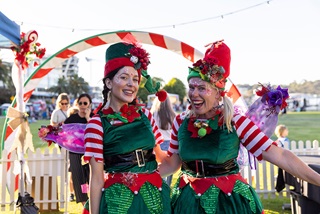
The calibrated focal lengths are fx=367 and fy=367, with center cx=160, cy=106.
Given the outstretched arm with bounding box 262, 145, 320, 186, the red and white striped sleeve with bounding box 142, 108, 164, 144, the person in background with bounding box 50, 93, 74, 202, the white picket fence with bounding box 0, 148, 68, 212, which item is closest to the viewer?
the outstretched arm with bounding box 262, 145, 320, 186

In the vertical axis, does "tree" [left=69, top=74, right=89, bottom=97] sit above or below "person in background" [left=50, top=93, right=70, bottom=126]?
above

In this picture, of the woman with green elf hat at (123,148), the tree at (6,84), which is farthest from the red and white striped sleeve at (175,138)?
the tree at (6,84)

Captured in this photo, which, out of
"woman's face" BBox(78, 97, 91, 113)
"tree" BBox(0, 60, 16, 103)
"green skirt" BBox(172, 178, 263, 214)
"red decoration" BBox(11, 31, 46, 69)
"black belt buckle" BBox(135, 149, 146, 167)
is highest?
"tree" BBox(0, 60, 16, 103)

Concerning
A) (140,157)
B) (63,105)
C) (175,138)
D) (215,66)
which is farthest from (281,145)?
(140,157)

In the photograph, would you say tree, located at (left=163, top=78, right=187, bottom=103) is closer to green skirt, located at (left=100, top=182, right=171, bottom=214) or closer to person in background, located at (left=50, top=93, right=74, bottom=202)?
person in background, located at (left=50, top=93, right=74, bottom=202)

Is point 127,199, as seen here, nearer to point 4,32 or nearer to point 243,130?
point 243,130

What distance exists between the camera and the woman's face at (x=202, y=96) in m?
2.29

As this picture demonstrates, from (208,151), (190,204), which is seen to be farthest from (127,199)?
(208,151)

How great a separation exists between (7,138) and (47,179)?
0.88 metres

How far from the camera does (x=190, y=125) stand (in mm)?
2389

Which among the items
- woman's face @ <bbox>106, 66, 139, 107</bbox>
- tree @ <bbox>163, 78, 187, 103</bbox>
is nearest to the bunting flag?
woman's face @ <bbox>106, 66, 139, 107</bbox>

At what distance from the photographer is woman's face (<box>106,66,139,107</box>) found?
7.54 feet

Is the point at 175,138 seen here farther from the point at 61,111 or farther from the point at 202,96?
the point at 61,111

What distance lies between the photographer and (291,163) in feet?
7.05
